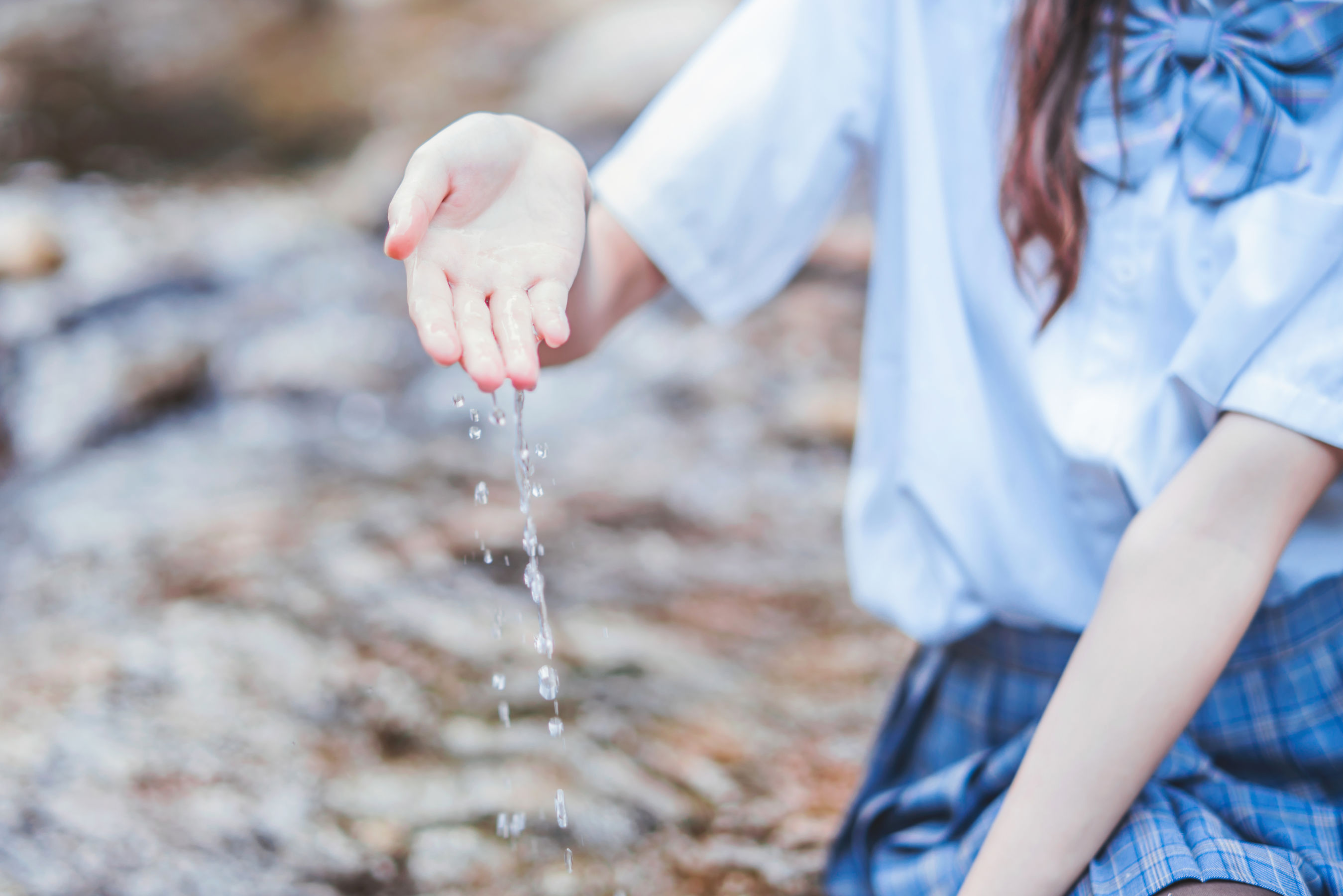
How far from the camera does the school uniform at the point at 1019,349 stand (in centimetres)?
97

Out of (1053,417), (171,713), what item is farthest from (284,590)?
(1053,417)

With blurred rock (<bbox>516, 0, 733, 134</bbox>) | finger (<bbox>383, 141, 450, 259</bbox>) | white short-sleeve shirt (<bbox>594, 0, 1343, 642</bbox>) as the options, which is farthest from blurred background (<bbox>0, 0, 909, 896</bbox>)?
blurred rock (<bbox>516, 0, 733, 134</bbox>)

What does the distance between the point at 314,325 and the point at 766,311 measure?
2.17 meters

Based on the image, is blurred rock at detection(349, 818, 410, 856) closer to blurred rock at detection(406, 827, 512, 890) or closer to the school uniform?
blurred rock at detection(406, 827, 512, 890)

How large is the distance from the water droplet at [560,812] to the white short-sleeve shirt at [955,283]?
0.89 metres

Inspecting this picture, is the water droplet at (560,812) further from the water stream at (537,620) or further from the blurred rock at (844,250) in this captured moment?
the blurred rock at (844,250)

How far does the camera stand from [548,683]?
6.75 feet

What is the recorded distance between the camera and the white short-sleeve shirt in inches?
41.3

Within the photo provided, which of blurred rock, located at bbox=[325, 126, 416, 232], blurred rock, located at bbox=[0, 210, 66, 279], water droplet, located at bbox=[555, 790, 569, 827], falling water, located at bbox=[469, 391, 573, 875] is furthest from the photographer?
blurred rock, located at bbox=[325, 126, 416, 232]

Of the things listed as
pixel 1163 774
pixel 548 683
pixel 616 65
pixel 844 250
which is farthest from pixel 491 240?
pixel 616 65

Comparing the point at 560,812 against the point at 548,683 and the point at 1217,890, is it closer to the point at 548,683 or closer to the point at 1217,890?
the point at 548,683

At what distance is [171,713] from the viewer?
2148mm

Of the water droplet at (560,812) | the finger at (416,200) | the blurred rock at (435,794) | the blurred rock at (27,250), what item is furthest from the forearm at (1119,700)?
the blurred rock at (27,250)

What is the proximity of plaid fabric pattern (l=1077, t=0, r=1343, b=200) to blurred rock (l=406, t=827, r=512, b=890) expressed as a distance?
1516 mm
